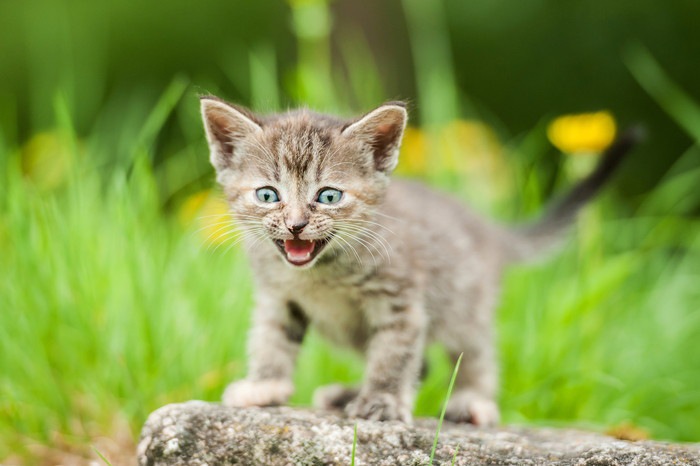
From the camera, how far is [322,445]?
2.32 m

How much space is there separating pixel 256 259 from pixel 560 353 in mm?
1398

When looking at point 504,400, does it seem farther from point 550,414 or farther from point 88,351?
point 88,351

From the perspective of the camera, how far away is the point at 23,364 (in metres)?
3.19

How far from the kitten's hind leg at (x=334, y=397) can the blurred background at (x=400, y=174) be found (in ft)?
0.50

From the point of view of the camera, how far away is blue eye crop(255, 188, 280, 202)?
2.78m

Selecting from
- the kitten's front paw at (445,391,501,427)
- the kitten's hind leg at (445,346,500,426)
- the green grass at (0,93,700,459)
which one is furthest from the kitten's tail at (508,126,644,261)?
the kitten's front paw at (445,391,501,427)

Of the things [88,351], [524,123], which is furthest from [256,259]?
[524,123]

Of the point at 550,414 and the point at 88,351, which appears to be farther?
the point at 550,414

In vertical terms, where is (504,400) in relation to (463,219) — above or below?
below

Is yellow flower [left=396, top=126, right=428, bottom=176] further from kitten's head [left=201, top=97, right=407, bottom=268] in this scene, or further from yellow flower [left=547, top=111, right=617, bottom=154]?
kitten's head [left=201, top=97, right=407, bottom=268]

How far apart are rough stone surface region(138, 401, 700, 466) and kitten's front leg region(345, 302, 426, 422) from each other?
261 millimetres

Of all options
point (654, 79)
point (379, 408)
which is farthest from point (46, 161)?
point (654, 79)

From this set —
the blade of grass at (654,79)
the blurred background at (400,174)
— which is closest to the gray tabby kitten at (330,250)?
the blurred background at (400,174)

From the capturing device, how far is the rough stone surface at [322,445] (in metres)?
2.26
